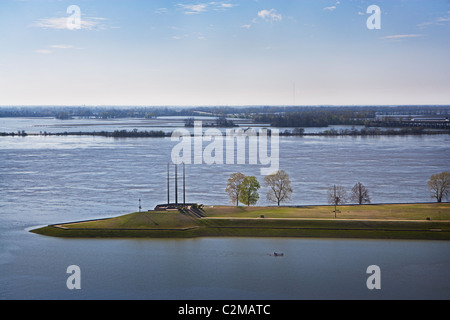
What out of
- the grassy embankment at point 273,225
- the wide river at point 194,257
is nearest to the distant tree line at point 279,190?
the wide river at point 194,257

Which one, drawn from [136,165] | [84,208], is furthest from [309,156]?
[84,208]

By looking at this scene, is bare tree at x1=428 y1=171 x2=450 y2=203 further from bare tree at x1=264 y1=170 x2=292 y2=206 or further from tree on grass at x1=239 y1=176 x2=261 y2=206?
tree on grass at x1=239 y1=176 x2=261 y2=206

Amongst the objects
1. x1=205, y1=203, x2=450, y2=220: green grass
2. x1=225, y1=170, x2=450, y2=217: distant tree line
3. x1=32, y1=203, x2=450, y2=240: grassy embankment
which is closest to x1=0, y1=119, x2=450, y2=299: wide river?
x1=32, y1=203, x2=450, y2=240: grassy embankment

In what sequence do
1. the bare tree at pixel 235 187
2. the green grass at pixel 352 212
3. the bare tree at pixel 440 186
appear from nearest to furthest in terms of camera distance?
the green grass at pixel 352 212, the bare tree at pixel 235 187, the bare tree at pixel 440 186

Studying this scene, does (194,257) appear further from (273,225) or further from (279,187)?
(279,187)

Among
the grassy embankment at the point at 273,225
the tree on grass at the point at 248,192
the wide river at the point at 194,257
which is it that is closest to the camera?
the wide river at the point at 194,257

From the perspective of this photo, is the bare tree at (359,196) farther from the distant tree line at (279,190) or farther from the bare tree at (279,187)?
the bare tree at (279,187)

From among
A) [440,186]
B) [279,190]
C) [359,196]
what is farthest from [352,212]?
[440,186]
